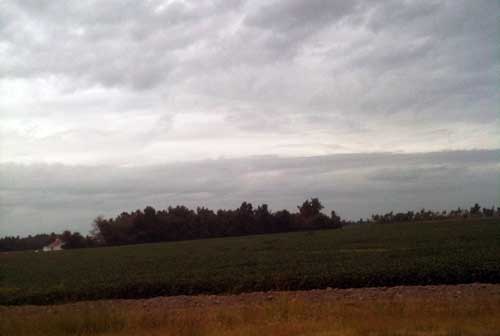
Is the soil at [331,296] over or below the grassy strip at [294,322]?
below

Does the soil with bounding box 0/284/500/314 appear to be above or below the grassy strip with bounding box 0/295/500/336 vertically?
below

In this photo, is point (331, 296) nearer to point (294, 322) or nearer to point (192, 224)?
point (294, 322)

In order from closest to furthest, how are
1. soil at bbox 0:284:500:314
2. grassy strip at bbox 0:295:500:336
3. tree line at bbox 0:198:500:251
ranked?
grassy strip at bbox 0:295:500:336 → soil at bbox 0:284:500:314 → tree line at bbox 0:198:500:251

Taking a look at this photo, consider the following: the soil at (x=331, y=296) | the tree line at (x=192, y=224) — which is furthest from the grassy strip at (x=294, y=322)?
the tree line at (x=192, y=224)

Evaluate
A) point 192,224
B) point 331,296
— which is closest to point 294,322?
point 331,296

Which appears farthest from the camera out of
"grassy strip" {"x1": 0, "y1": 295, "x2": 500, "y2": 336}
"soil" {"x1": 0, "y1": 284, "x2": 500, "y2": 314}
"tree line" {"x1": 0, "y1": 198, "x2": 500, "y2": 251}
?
"tree line" {"x1": 0, "y1": 198, "x2": 500, "y2": 251}

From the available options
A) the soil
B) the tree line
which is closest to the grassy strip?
the soil

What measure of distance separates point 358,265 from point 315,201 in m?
97.0

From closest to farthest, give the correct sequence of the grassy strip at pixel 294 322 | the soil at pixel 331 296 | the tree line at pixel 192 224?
the grassy strip at pixel 294 322 < the soil at pixel 331 296 < the tree line at pixel 192 224

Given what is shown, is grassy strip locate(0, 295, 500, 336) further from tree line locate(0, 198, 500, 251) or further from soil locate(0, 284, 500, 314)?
tree line locate(0, 198, 500, 251)

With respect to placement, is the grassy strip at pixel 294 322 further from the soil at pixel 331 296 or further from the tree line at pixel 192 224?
the tree line at pixel 192 224

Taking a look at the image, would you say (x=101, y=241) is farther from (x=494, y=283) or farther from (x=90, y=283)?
(x=494, y=283)

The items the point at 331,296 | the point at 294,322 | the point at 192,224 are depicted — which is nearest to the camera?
the point at 294,322

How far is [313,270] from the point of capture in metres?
23.4
